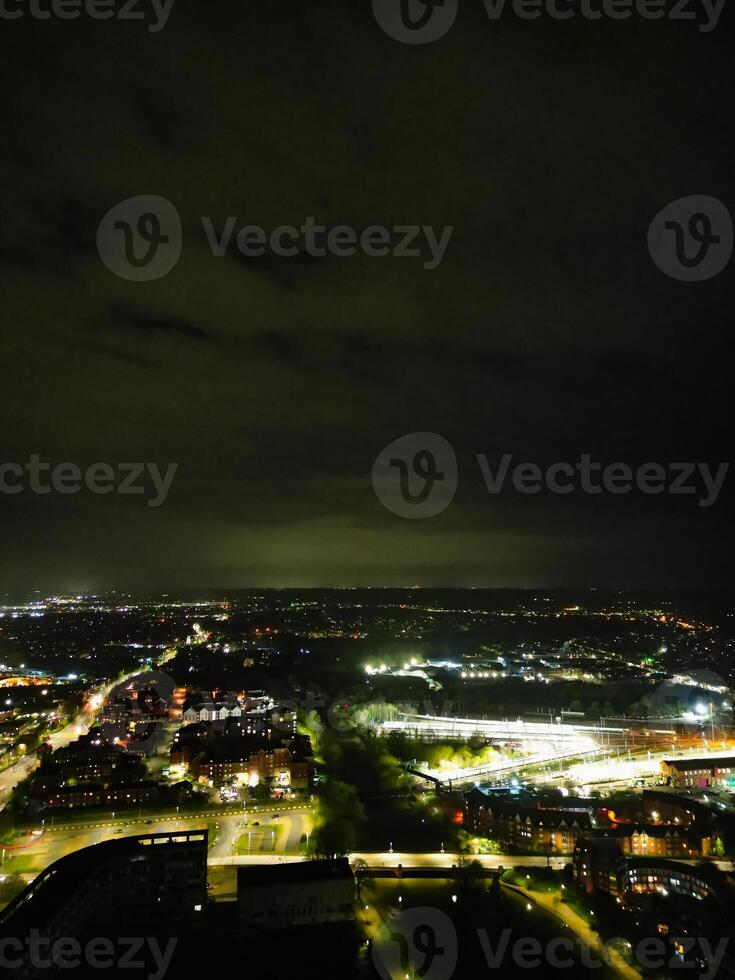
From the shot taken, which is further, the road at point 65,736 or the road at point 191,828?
the road at point 65,736

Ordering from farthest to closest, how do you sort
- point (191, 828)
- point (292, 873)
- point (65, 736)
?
point (65, 736) < point (191, 828) < point (292, 873)

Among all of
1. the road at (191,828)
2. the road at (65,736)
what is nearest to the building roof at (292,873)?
the road at (191,828)

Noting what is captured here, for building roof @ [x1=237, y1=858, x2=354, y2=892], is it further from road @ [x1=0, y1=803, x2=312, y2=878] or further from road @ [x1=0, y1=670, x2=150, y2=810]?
road @ [x1=0, y1=670, x2=150, y2=810]

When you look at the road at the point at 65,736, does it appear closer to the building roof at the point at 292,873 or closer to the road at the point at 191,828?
the road at the point at 191,828

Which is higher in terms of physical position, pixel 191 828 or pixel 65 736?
pixel 65 736

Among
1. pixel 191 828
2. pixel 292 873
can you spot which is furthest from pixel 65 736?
pixel 292 873

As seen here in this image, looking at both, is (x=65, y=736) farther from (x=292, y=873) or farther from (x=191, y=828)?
(x=292, y=873)

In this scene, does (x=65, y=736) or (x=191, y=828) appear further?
(x=65, y=736)

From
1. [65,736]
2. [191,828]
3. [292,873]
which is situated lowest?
[292,873]

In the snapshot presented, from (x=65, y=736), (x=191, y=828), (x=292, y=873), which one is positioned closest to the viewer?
(x=292, y=873)

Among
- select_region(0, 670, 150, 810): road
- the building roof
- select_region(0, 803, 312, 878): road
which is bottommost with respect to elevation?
the building roof

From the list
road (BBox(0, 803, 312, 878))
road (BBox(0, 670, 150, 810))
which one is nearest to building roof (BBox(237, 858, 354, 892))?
road (BBox(0, 803, 312, 878))
